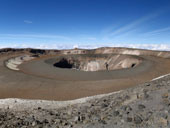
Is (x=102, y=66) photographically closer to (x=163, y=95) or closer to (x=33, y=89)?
(x=33, y=89)

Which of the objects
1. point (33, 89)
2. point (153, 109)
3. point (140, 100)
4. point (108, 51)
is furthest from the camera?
point (108, 51)

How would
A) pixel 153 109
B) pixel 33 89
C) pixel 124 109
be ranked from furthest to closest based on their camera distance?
pixel 33 89
pixel 124 109
pixel 153 109

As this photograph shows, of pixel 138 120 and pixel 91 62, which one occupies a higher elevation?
pixel 138 120

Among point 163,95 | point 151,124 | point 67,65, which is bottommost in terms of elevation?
point 67,65

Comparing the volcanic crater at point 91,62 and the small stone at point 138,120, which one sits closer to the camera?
the small stone at point 138,120

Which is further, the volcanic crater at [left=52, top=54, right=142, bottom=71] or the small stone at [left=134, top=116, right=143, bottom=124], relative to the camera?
the volcanic crater at [left=52, top=54, right=142, bottom=71]

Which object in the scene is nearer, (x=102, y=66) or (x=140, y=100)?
(x=140, y=100)

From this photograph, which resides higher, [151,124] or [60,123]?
[151,124]

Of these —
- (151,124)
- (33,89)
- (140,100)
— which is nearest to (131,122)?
(151,124)

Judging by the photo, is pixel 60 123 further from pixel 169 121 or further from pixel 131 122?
pixel 169 121

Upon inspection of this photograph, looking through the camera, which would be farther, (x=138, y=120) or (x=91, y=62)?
(x=91, y=62)
